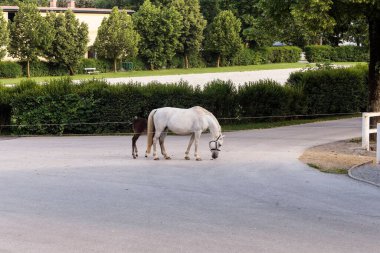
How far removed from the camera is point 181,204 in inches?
533

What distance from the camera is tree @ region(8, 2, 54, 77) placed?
66.2 m

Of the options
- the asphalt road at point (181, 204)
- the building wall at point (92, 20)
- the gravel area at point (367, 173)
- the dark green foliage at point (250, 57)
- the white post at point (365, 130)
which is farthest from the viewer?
the dark green foliage at point (250, 57)

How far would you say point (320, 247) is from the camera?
404 inches

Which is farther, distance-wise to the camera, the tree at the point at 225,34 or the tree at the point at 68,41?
the tree at the point at 225,34

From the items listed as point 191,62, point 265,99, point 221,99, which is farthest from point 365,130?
point 191,62

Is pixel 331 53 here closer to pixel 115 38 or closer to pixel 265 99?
pixel 115 38

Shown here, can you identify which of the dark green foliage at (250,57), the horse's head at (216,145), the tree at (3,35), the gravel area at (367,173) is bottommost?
the gravel area at (367,173)

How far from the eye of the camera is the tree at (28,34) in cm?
6625

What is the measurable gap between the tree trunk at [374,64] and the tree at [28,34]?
46.6 metres

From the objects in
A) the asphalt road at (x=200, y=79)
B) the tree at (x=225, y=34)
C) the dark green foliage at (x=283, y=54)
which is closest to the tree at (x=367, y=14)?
the asphalt road at (x=200, y=79)

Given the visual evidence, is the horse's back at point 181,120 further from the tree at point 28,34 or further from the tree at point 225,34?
the tree at point 225,34

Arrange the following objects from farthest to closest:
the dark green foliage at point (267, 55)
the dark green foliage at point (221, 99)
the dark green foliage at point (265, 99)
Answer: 1. the dark green foliage at point (267, 55)
2. the dark green foliage at point (265, 99)
3. the dark green foliage at point (221, 99)

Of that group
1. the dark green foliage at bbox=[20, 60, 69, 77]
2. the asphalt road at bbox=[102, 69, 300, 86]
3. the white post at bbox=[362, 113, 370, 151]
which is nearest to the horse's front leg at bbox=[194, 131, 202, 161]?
the white post at bbox=[362, 113, 370, 151]

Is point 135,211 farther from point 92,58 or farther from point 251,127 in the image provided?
point 92,58
